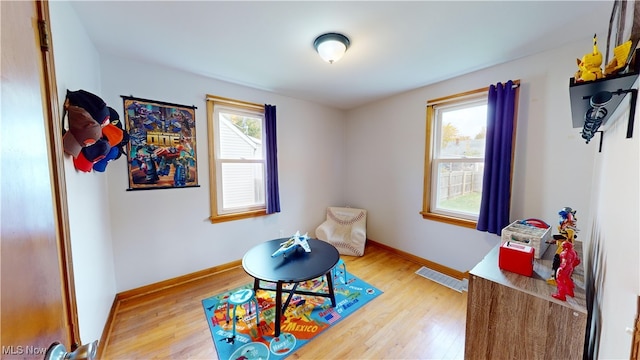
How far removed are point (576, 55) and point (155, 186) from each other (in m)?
3.93

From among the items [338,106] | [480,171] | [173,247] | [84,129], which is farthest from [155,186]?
[480,171]

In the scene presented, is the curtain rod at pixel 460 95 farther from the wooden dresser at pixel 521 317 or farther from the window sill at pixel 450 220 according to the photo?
the wooden dresser at pixel 521 317

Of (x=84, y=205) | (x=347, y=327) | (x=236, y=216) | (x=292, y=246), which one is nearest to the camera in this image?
(x=84, y=205)

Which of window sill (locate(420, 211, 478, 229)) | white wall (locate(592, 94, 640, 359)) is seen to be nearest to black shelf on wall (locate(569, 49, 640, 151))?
white wall (locate(592, 94, 640, 359))

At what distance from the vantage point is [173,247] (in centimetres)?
237

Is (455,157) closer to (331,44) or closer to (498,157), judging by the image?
(498,157)

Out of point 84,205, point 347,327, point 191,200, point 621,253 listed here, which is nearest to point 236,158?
point 191,200

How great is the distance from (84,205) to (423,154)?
10.5 feet

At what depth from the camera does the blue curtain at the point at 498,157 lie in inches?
80.7

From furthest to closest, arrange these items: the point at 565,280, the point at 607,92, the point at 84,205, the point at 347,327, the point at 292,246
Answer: the point at 292,246, the point at 347,327, the point at 84,205, the point at 565,280, the point at 607,92

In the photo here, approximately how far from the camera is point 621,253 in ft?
2.22

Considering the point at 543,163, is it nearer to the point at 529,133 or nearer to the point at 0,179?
the point at 529,133

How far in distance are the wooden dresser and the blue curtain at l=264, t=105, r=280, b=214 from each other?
2.30 meters

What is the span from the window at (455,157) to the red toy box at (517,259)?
4.09 ft
